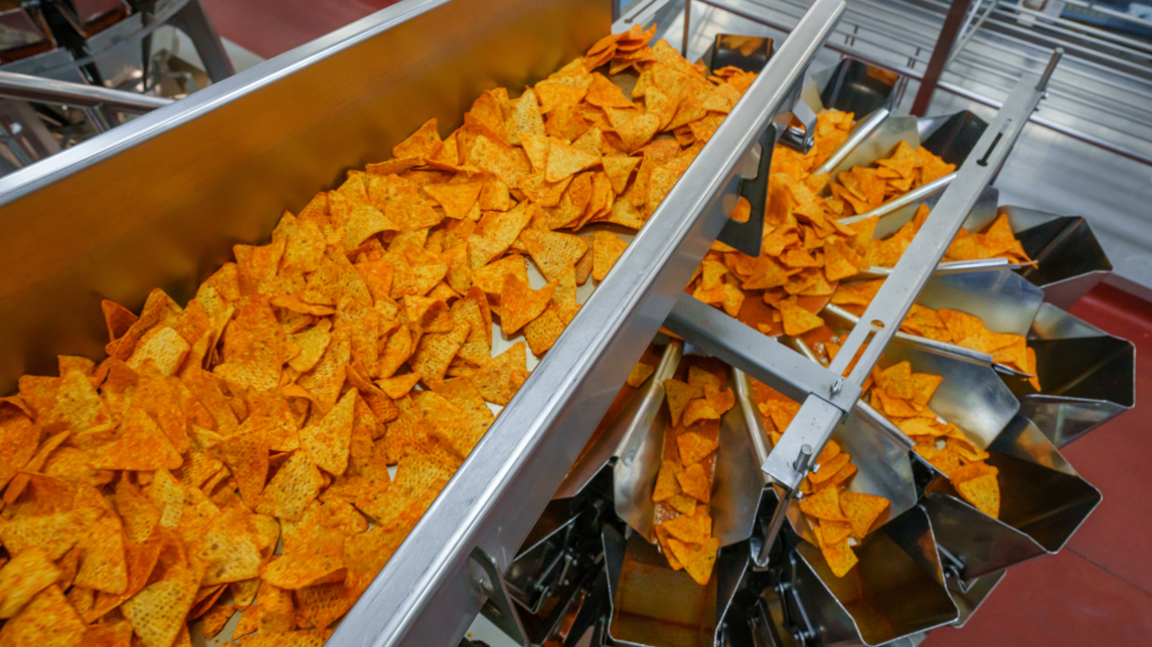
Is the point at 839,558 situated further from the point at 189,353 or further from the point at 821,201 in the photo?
the point at 189,353

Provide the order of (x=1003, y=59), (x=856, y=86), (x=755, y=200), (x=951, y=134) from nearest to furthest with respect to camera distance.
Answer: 1. (x=755, y=200)
2. (x=951, y=134)
3. (x=856, y=86)
4. (x=1003, y=59)

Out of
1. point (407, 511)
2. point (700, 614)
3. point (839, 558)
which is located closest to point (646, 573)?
Result: point (700, 614)

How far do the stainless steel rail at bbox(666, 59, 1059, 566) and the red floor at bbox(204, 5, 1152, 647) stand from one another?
990 mm

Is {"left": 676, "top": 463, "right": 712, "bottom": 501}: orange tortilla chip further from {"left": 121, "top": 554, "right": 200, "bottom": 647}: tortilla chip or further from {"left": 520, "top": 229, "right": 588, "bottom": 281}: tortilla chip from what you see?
Result: {"left": 121, "top": 554, "right": 200, "bottom": 647}: tortilla chip

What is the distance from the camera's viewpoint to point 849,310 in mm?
1467

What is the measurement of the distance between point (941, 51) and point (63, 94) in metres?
2.51

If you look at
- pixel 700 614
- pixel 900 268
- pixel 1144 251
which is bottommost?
pixel 700 614

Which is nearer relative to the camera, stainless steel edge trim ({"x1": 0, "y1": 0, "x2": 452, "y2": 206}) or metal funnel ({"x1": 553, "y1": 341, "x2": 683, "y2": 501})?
stainless steel edge trim ({"x1": 0, "y1": 0, "x2": 452, "y2": 206})

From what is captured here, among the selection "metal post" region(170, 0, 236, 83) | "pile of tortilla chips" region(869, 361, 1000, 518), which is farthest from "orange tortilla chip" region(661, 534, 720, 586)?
"metal post" region(170, 0, 236, 83)

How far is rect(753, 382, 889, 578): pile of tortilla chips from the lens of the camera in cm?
123

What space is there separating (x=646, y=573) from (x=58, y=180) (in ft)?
3.95

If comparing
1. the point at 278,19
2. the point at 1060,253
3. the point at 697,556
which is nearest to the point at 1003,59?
the point at 1060,253

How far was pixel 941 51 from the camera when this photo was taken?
2.01 m

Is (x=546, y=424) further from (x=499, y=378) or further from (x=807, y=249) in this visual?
(x=807, y=249)
